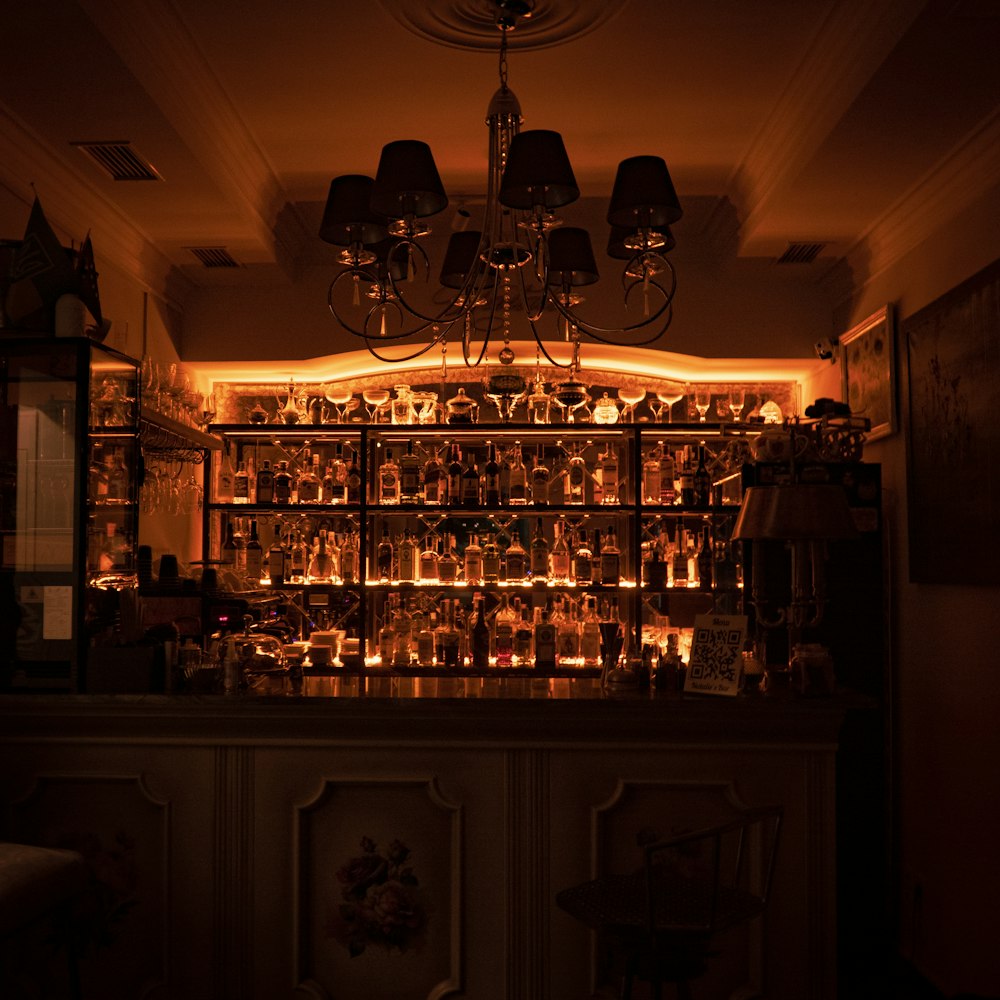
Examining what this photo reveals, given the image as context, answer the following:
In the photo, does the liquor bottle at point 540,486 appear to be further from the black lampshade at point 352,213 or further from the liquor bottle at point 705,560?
the black lampshade at point 352,213

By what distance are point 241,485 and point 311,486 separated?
0.44 metres

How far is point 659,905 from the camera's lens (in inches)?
86.5

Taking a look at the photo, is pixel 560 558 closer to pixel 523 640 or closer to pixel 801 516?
pixel 523 640

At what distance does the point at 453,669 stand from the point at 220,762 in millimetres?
2488

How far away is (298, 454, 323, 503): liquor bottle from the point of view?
5453 mm

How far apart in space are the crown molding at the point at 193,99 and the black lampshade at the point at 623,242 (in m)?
1.55

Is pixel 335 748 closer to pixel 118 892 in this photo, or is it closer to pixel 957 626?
pixel 118 892

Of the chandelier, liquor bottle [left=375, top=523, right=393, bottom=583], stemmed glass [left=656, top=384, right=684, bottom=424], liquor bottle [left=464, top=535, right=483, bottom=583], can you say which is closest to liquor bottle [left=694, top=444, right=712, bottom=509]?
stemmed glass [left=656, top=384, right=684, bottom=424]

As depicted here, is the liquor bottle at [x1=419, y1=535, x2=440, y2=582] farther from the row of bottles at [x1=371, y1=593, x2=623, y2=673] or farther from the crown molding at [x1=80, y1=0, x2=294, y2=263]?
the crown molding at [x1=80, y1=0, x2=294, y2=263]

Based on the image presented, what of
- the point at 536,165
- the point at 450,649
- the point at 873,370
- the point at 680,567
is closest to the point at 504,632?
the point at 450,649

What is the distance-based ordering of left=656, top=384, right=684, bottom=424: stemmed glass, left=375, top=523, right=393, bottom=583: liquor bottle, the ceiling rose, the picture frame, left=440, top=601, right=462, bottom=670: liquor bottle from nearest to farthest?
the ceiling rose, the picture frame, left=440, top=601, right=462, bottom=670: liquor bottle, left=656, top=384, right=684, bottom=424: stemmed glass, left=375, top=523, right=393, bottom=583: liquor bottle

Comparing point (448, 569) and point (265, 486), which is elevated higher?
point (265, 486)

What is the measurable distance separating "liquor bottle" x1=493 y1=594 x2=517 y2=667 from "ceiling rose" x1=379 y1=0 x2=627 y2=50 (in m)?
2.81

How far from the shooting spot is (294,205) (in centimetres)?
480
